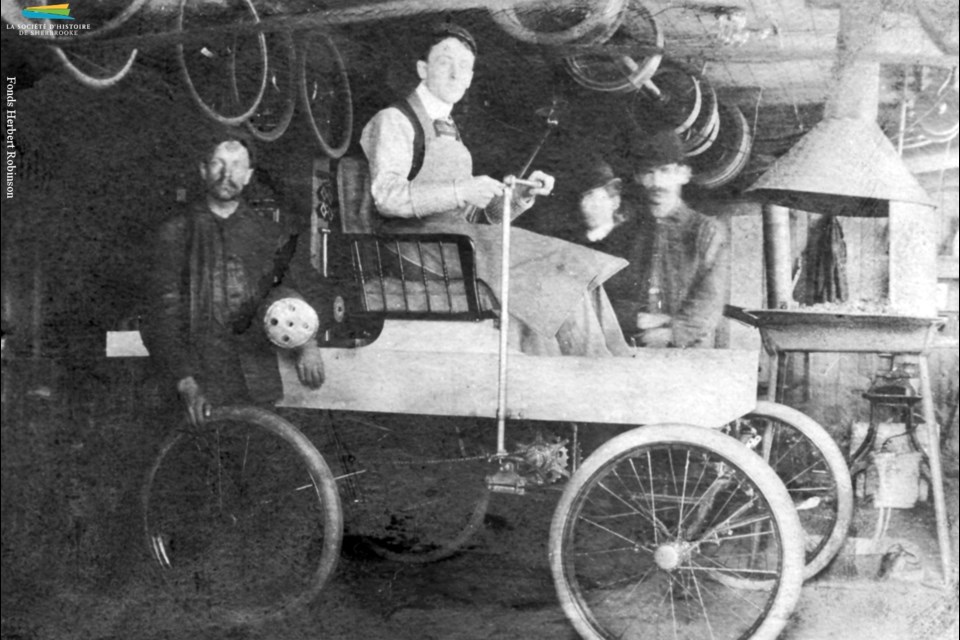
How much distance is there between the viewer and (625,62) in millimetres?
3463

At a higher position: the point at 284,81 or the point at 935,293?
the point at 284,81

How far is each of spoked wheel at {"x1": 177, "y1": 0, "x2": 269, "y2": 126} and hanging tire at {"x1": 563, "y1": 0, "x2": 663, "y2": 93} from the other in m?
1.28

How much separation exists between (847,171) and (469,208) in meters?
1.38

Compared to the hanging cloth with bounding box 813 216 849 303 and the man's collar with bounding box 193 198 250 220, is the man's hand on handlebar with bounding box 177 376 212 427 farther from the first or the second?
the hanging cloth with bounding box 813 216 849 303

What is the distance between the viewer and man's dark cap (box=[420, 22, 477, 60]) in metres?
3.59

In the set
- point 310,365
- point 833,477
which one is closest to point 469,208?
point 310,365

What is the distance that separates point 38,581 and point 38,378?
85cm

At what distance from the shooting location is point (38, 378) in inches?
155

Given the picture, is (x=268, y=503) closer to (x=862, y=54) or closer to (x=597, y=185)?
(x=597, y=185)

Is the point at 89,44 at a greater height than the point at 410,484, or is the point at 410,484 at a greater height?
the point at 89,44

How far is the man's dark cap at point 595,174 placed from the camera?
353 cm

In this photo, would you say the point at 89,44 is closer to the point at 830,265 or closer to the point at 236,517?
the point at 236,517

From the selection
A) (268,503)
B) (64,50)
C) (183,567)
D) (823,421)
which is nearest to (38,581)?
(183,567)

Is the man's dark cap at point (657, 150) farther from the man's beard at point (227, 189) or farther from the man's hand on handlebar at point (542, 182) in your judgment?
the man's beard at point (227, 189)
